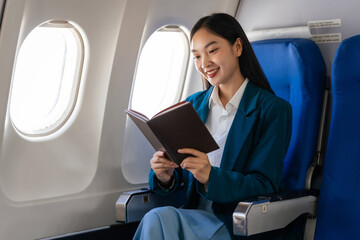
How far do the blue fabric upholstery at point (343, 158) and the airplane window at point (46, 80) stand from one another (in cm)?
147

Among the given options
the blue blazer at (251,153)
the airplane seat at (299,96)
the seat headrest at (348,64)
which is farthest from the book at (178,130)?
the seat headrest at (348,64)

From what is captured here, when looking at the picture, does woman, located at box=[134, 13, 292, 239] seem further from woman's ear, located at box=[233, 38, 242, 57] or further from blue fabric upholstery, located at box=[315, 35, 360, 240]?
blue fabric upholstery, located at box=[315, 35, 360, 240]

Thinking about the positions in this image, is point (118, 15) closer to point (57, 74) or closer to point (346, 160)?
point (57, 74)

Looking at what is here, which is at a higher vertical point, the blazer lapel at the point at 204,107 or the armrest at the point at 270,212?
the blazer lapel at the point at 204,107

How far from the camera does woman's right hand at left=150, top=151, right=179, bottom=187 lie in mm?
2520

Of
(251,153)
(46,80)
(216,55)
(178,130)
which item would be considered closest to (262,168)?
(251,153)

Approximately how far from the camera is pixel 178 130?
2209mm

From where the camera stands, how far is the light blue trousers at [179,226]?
2277 millimetres

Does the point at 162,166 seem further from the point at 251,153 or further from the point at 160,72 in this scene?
the point at 160,72

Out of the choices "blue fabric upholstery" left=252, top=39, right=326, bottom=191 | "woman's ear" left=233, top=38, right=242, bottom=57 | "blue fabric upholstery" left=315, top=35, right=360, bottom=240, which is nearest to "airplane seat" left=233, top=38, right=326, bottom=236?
"blue fabric upholstery" left=252, top=39, right=326, bottom=191

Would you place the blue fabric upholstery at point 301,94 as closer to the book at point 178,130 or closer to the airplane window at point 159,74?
the book at point 178,130

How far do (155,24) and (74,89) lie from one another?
0.62m

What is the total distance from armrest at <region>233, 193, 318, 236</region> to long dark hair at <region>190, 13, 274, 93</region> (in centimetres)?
58

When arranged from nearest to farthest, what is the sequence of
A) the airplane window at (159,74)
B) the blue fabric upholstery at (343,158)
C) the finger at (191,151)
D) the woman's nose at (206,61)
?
the finger at (191,151) → the blue fabric upholstery at (343,158) → the woman's nose at (206,61) → the airplane window at (159,74)
